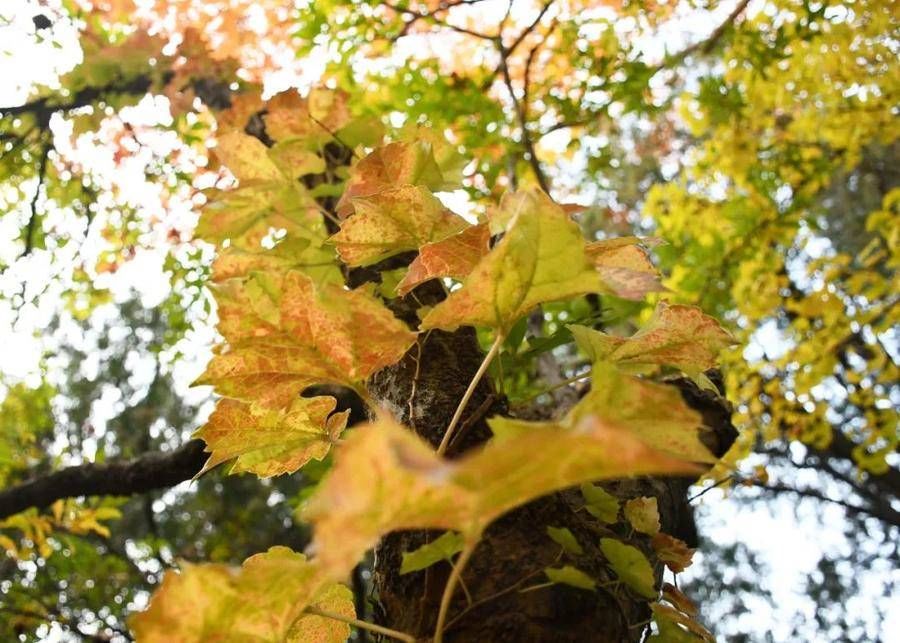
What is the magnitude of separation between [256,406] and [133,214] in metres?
2.55

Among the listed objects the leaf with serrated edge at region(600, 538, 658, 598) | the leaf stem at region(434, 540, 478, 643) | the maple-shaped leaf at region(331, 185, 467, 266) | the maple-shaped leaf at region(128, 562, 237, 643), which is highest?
the maple-shaped leaf at region(331, 185, 467, 266)

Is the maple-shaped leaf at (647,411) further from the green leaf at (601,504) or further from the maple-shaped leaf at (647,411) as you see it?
the green leaf at (601,504)

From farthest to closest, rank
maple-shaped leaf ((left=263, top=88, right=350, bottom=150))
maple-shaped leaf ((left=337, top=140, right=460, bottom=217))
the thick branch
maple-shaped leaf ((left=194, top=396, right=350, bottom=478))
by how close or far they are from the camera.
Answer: the thick branch
maple-shaped leaf ((left=263, top=88, right=350, bottom=150))
maple-shaped leaf ((left=337, top=140, right=460, bottom=217))
maple-shaped leaf ((left=194, top=396, right=350, bottom=478))

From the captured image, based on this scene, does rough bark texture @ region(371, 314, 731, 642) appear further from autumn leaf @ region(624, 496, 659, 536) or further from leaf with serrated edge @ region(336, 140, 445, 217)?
leaf with serrated edge @ region(336, 140, 445, 217)

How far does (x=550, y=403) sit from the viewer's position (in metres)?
1.49

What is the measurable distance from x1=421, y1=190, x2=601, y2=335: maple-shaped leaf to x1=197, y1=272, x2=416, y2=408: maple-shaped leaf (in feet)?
0.20

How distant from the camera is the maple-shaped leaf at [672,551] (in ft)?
2.47

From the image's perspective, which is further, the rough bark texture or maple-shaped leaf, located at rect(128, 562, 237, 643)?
the rough bark texture

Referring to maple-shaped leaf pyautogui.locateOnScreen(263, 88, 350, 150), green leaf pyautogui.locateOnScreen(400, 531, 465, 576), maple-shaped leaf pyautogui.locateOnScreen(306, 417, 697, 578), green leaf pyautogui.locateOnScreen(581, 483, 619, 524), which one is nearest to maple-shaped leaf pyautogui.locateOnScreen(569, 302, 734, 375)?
green leaf pyautogui.locateOnScreen(581, 483, 619, 524)

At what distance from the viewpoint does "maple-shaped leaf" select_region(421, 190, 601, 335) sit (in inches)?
19.7

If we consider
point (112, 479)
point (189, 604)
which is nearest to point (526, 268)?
point (189, 604)

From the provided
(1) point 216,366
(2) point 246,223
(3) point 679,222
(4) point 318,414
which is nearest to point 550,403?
(2) point 246,223

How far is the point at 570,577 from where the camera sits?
0.54 m

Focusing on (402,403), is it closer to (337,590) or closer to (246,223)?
(337,590)
